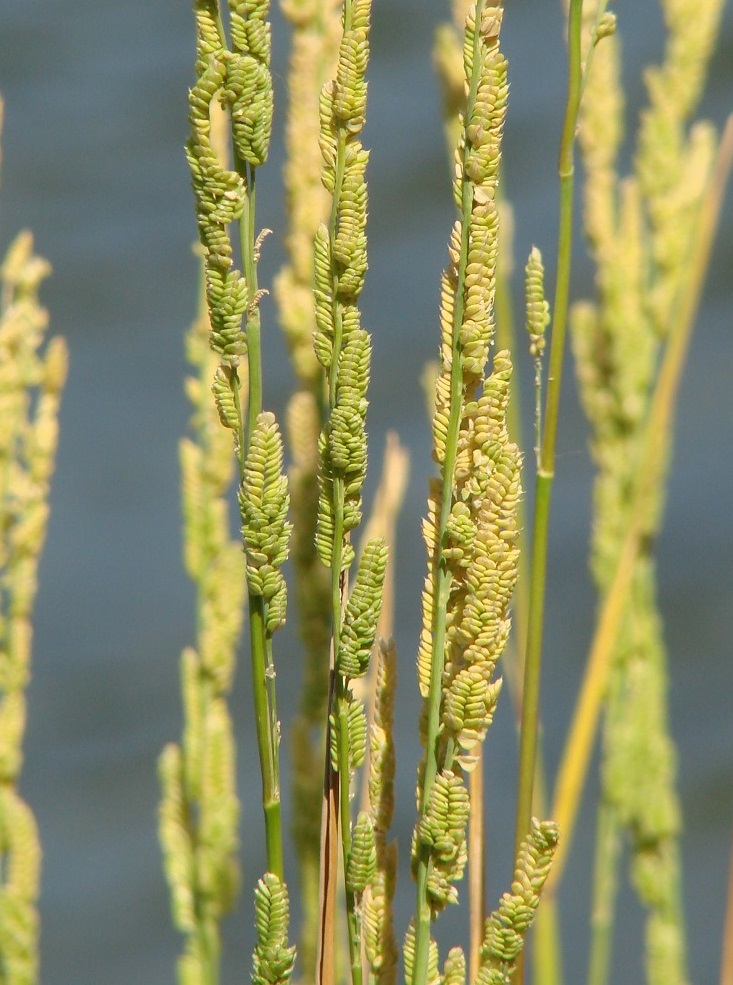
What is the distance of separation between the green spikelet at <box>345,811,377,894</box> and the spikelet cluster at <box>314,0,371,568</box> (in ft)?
0.29

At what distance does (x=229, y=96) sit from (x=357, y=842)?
19 centimetres

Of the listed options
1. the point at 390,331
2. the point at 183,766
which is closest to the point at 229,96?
the point at 183,766

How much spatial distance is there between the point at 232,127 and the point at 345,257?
40 mm

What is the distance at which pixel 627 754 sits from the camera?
73cm

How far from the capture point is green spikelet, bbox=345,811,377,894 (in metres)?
0.34

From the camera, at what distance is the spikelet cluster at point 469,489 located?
1.01 ft

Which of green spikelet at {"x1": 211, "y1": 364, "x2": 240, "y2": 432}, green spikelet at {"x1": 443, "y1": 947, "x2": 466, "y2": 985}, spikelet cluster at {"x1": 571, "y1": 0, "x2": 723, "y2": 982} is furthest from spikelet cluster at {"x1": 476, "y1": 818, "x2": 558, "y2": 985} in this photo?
spikelet cluster at {"x1": 571, "y1": 0, "x2": 723, "y2": 982}

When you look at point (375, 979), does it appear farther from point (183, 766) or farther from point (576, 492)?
point (576, 492)

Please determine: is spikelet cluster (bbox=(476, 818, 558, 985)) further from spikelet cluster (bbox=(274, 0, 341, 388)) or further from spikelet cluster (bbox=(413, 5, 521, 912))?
spikelet cluster (bbox=(274, 0, 341, 388))

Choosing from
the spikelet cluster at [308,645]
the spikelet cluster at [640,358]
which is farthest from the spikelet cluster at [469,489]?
the spikelet cluster at [640,358]

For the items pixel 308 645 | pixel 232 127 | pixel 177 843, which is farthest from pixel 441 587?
pixel 177 843

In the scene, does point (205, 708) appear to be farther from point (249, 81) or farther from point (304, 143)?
point (249, 81)

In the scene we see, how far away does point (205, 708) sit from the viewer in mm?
649

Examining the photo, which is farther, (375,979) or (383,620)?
(383,620)
